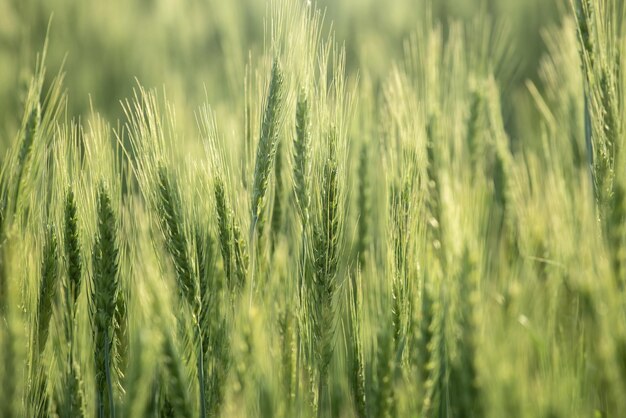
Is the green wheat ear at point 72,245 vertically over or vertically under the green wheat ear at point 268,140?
under

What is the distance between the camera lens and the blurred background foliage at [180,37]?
2668 mm

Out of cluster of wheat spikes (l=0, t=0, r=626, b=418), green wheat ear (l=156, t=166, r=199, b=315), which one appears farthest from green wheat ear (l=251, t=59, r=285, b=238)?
green wheat ear (l=156, t=166, r=199, b=315)

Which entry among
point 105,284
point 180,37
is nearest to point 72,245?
point 105,284

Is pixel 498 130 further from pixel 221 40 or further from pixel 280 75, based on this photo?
pixel 221 40

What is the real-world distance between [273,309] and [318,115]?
1.12ft

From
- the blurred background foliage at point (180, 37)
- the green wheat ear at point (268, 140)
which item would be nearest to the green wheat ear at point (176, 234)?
the green wheat ear at point (268, 140)

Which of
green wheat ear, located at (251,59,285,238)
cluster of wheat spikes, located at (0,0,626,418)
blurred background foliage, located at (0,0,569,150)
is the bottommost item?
cluster of wheat spikes, located at (0,0,626,418)

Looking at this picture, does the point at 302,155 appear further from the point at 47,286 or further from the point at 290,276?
the point at 47,286

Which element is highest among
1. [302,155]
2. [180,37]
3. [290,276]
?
[180,37]

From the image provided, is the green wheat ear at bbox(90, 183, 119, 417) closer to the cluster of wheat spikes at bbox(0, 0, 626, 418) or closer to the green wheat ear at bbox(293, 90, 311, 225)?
the cluster of wheat spikes at bbox(0, 0, 626, 418)

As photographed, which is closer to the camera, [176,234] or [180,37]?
[176,234]

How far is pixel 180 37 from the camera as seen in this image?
3.00 metres

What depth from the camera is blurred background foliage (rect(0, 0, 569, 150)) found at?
8.75 ft

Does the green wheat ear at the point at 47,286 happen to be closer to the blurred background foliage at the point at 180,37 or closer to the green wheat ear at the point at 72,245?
the green wheat ear at the point at 72,245
